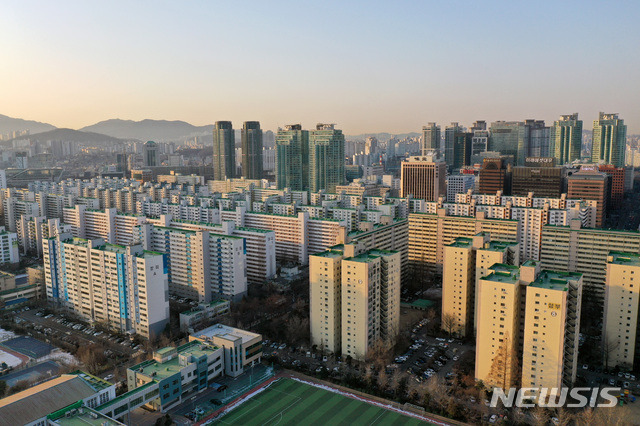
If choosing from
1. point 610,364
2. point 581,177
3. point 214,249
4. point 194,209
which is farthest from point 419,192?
point 610,364

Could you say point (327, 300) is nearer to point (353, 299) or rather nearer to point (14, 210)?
point (353, 299)

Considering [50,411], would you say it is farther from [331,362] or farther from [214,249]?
[214,249]

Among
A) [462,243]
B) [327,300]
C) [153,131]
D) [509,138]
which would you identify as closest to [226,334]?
[327,300]

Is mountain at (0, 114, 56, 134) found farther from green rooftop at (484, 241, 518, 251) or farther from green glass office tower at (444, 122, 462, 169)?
green rooftop at (484, 241, 518, 251)

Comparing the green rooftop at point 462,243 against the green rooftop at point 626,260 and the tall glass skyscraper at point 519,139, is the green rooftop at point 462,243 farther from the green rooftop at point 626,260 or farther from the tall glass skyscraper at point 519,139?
the tall glass skyscraper at point 519,139

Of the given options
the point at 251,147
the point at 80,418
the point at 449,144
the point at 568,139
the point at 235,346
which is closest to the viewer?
the point at 80,418

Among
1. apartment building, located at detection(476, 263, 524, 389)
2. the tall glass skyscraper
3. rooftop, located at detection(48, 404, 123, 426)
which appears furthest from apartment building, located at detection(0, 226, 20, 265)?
the tall glass skyscraper
